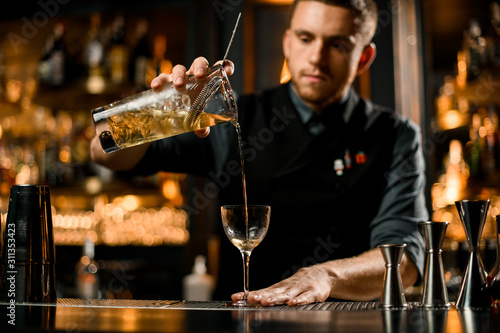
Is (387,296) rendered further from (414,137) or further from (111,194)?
(111,194)

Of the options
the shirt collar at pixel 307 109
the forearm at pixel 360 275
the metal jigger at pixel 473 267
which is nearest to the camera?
the metal jigger at pixel 473 267

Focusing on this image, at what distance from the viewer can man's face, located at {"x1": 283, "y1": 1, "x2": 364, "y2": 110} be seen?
64.4 inches

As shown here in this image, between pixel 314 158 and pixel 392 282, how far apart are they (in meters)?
0.80

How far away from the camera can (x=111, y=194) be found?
2.95 m

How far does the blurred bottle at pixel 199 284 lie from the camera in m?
2.52

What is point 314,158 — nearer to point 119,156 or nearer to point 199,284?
point 119,156

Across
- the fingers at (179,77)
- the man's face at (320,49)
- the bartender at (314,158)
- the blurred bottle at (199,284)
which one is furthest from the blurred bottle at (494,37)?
the fingers at (179,77)

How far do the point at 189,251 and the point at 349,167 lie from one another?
4.01 ft

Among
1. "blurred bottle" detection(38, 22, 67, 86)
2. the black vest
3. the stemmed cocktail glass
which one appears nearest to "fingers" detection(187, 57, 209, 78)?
the stemmed cocktail glass

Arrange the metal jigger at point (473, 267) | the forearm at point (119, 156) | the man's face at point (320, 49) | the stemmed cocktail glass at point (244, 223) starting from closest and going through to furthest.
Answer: the metal jigger at point (473, 267), the stemmed cocktail glass at point (244, 223), the forearm at point (119, 156), the man's face at point (320, 49)

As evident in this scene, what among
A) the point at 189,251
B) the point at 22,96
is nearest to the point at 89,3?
the point at 22,96

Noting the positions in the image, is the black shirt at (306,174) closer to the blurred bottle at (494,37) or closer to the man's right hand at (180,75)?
the man's right hand at (180,75)

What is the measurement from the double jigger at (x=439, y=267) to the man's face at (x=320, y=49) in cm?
78

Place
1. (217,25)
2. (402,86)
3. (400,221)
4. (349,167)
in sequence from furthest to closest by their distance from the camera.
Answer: (217,25)
(402,86)
(349,167)
(400,221)
